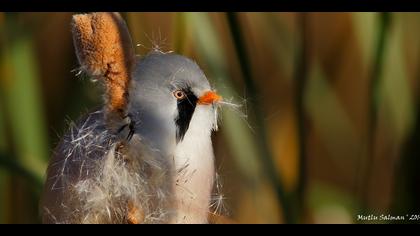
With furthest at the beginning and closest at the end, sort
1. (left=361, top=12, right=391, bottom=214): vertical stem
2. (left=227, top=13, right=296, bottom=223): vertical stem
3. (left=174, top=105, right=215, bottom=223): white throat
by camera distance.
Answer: (left=361, top=12, right=391, bottom=214): vertical stem < (left=227, top=13, right=296, bottom=223): vertical stem < (left=174, top=105, right=215, bottom=223): white throat

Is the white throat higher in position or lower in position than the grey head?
lower

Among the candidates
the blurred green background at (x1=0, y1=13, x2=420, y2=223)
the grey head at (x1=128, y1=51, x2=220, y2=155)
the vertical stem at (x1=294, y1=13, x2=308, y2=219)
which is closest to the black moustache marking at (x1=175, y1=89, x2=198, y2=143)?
the grey head at (x1=128, y1=51, x2=220, y2=155)

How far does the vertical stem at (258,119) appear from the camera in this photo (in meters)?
1.40

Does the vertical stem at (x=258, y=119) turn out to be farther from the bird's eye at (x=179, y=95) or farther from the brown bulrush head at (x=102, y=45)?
the brown bulrush head at (x=102, y=45)

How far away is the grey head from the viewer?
3.59 ft

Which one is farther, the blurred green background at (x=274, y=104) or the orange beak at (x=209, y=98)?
the blurred green background at (x=274, y=104)

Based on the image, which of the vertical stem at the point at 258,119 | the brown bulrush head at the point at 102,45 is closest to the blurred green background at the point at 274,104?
the vertical stem at the point at 258,119

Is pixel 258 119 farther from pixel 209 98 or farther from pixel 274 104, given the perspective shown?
pixel 274 104

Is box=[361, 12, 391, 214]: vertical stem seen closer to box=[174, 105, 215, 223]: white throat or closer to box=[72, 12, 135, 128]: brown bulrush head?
box=[174, 105, 215, 223]: white throat

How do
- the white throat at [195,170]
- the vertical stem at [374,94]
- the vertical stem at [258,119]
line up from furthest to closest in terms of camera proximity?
the vertical stem at [374,94], the vertical stem at [258,119], the white throat at [195,170]

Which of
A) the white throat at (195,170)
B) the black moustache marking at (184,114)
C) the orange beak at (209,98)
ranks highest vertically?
the orange beak at (209,98)

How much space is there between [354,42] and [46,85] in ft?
3.49

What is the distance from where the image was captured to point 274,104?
238 cm

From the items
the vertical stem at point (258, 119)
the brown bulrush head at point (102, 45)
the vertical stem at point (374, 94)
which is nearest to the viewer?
the brown bulrush head at point (102, 45)
